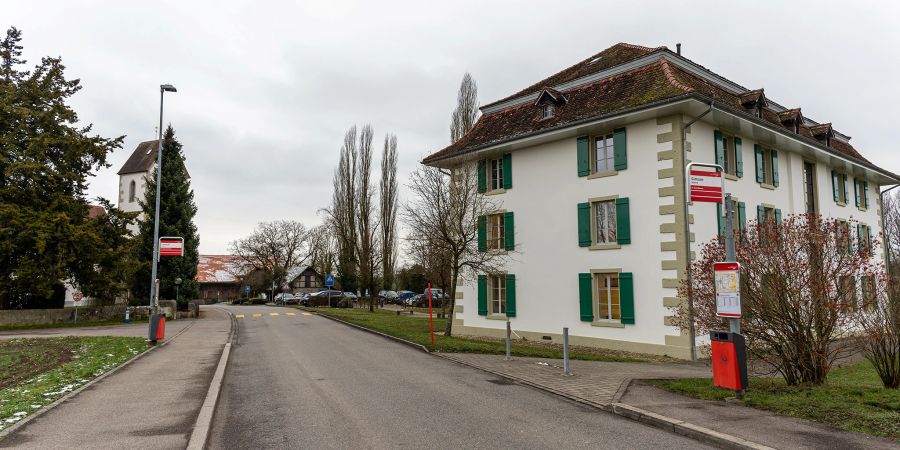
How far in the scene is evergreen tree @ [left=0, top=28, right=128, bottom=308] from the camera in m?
25.3

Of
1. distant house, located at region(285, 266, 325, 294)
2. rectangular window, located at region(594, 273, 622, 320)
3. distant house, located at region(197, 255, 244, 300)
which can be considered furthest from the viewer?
distant house, located at region(197, 255, 244, 300)

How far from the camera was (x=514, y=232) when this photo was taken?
786 inches

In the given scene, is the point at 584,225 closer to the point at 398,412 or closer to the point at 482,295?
the point at 482,295

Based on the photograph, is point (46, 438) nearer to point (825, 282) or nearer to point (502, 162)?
point (825, 282)

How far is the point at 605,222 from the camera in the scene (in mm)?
17328

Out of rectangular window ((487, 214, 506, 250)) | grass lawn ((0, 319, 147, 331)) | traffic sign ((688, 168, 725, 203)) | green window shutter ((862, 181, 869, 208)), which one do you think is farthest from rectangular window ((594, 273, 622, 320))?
grass lawn ((0, 319, 147, 331))

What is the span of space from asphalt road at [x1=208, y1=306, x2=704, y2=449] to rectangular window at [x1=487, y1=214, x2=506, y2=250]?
320 inches

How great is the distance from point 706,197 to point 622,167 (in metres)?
8.21

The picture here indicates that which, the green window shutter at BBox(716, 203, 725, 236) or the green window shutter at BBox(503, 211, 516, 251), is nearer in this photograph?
the green window shutter at BBox(716, 203, 725, 236)

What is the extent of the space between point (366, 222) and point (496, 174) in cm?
2129

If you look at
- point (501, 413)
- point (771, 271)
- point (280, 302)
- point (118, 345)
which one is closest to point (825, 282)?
point (771, 271)

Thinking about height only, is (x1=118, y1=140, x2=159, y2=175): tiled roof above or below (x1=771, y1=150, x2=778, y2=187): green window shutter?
above

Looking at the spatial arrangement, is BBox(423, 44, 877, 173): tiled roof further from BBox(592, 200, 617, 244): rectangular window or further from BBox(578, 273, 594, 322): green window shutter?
BBox(578, 273, 594, 322): green window shutter

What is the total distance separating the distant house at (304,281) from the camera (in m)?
72.2
